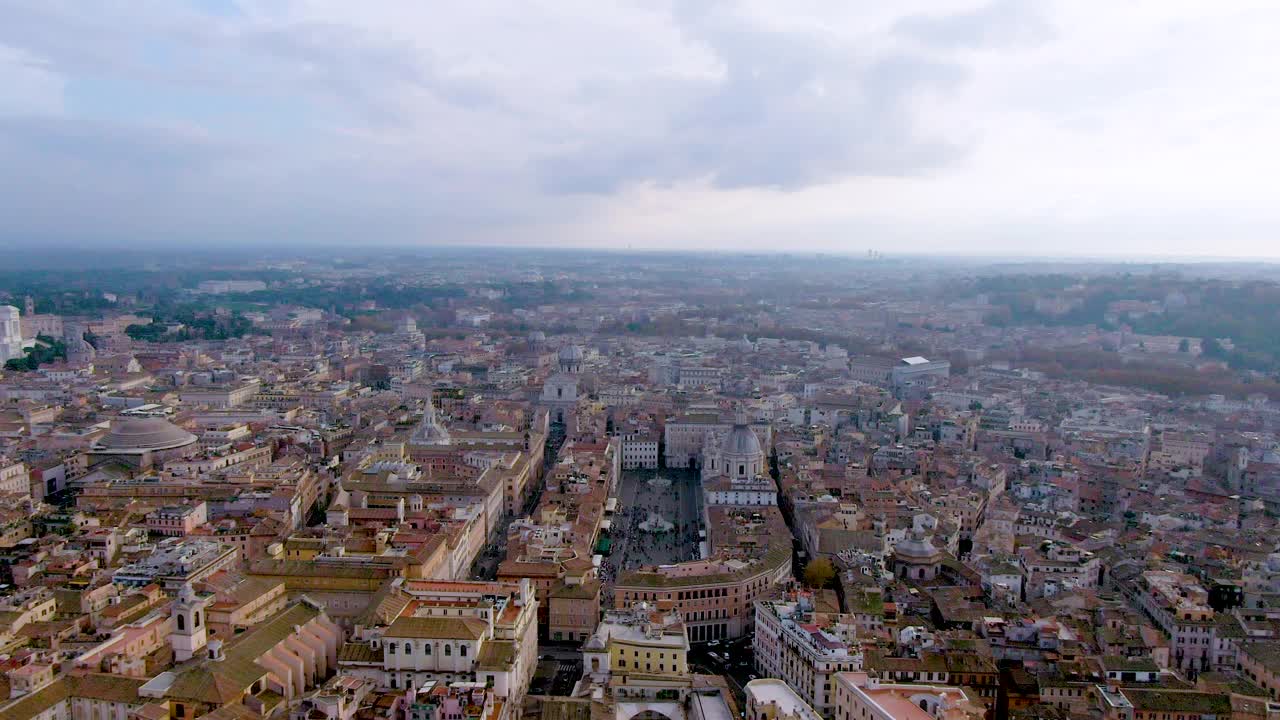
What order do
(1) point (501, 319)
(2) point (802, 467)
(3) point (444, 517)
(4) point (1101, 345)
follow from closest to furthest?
(3) point (444, 517) → (2) point (802, 467) → (4) point (1101, 345) → (1) point (501, 319)

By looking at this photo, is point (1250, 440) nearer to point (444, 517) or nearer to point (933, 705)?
→ point (933, 705)

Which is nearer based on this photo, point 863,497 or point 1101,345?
point 863,497

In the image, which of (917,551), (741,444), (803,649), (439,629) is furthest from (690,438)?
(439,629)

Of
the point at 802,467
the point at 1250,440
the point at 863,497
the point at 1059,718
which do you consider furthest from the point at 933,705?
the point at 1250,440

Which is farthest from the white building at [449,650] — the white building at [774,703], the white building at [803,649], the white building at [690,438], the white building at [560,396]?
the white building at [560,396]

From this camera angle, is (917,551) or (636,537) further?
(636,537)

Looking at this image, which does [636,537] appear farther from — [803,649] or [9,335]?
[9,335]

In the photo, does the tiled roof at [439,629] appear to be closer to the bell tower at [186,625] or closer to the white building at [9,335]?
the bell tower at [186,625]
